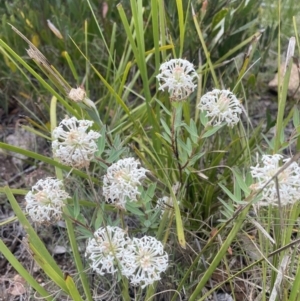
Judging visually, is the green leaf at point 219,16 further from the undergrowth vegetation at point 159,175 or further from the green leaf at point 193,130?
the green leaf at point 193,130

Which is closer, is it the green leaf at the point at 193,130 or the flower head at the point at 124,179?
the flower head at the point at 124,179

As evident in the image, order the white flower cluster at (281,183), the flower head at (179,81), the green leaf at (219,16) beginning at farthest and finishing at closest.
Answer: the green leaf at (219,16), the flower head at (179,81), the white flower cluster at (281,183)

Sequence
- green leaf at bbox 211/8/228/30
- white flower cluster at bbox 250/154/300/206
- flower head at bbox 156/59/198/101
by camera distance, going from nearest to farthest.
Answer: white flower cluster at bbox 250/154/300/206
flower head at bbox 156/59/198/101
green leaf at bbox 211/8/228/30

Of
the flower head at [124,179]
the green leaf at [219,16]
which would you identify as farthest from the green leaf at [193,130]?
the green leaf at [219,16]

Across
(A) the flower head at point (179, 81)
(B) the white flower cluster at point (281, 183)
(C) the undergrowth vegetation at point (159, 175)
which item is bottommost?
(C) the undergrowth vegetation at point (159, 175)

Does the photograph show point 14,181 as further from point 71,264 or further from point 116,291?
point 116,291

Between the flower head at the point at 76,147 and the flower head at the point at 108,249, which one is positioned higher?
the flower head at the point at 76,147

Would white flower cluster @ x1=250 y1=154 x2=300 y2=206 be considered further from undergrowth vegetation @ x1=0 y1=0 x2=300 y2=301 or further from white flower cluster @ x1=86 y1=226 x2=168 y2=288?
white flower cluster @ x1=86 y1=226 x2=168 y2=288

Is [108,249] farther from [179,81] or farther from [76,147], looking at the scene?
[179,81]

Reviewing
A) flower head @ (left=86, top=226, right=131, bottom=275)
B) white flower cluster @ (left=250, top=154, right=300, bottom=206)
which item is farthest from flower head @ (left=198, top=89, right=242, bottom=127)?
flower head @ (left=86, top=226, right=131, bottom=275)

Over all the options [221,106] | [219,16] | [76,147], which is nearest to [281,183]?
[221,106]
